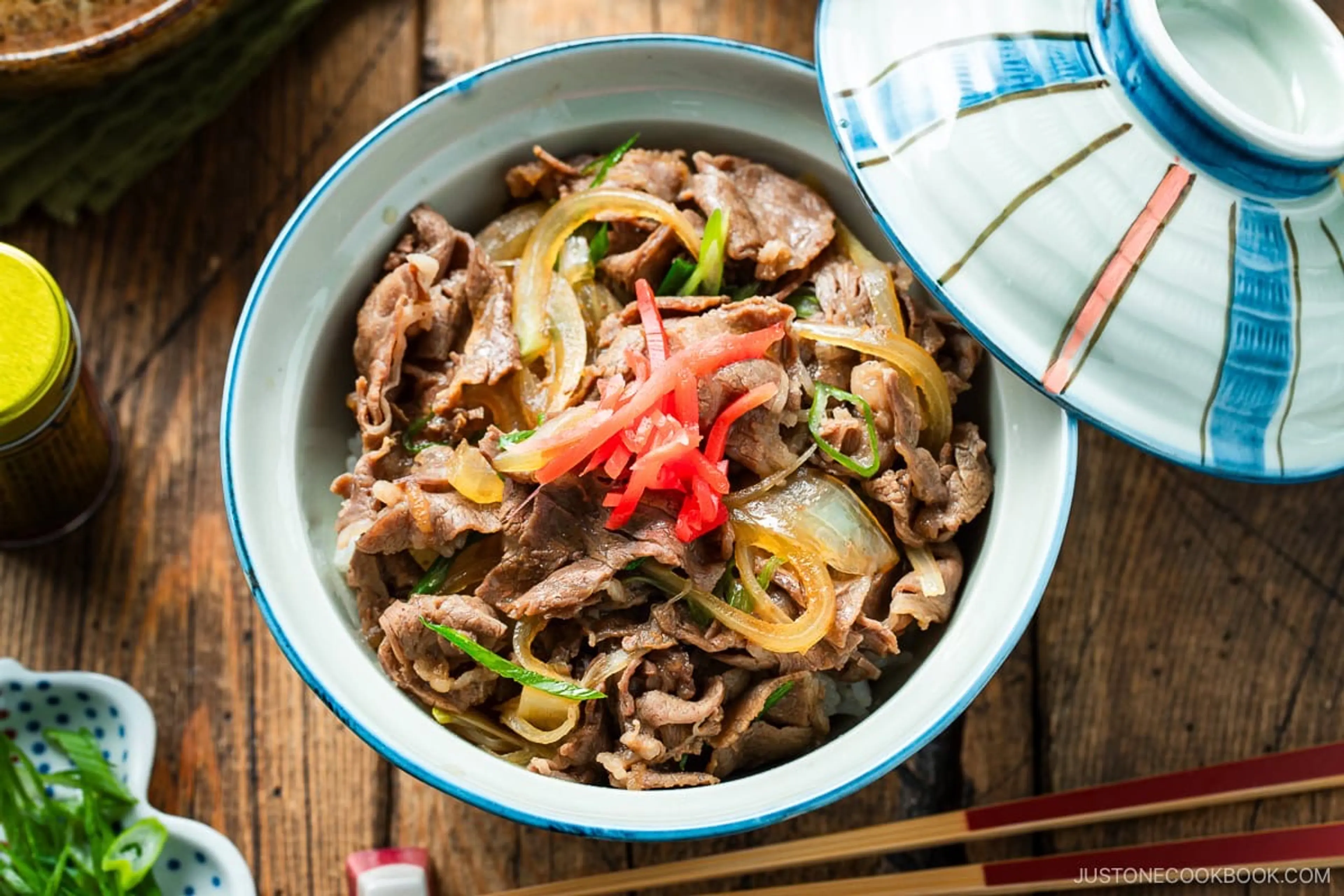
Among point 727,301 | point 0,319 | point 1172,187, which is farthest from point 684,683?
point 0,319

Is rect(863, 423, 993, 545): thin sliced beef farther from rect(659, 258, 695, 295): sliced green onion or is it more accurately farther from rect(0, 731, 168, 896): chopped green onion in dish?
rect(0, 731, 168, 896): chopped green onion in dish

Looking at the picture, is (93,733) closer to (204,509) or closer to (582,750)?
(204,509)

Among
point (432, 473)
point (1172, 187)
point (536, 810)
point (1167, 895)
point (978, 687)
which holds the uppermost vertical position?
point (1172, 187)

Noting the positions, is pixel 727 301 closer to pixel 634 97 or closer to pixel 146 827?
pixel 634 97

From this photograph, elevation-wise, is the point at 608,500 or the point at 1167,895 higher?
the point at 608,500

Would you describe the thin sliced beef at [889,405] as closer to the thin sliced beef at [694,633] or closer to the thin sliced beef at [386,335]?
the thin sliced beef at [694,633]

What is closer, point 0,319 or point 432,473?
point 432,473

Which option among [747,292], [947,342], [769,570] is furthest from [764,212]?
[769,570]
